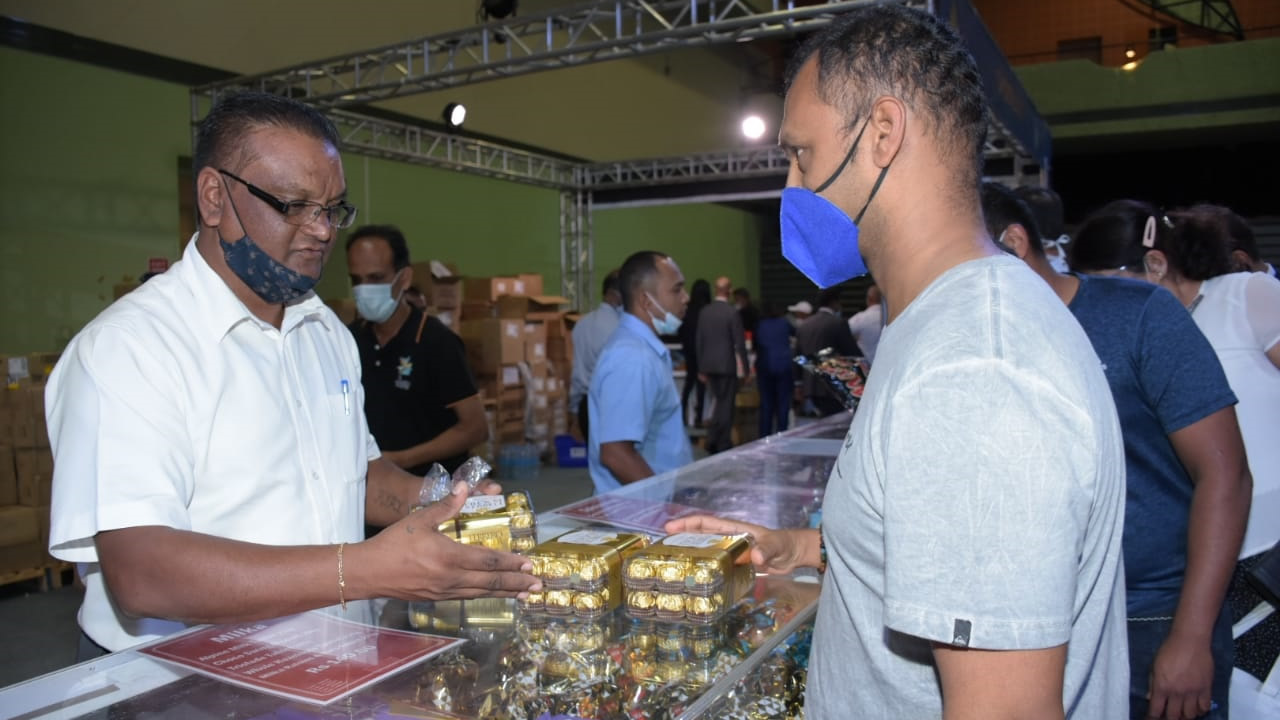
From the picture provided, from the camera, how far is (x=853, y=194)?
965 mm

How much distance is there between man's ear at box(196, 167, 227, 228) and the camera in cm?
154

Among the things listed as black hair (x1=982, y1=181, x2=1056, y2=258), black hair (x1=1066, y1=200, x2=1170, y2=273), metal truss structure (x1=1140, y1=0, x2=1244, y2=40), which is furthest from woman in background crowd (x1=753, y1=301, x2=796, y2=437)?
metal truss structure (x1=1140, y1=0, x2=1244, y2=40)

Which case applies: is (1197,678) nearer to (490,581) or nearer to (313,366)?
(490,581)

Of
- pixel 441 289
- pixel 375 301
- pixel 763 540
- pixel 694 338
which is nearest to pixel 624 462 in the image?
pixel 375 301

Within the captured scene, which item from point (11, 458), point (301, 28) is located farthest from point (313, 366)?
point (301, 28)

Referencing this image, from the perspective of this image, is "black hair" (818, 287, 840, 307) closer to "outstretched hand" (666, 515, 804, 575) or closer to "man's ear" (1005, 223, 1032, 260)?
"man's ear" (1005, 223, 1032, 260)

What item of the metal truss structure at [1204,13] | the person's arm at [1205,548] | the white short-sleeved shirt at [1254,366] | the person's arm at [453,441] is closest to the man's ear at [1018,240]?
the person's arm at [1205,548]

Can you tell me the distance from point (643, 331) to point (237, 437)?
6.12ft

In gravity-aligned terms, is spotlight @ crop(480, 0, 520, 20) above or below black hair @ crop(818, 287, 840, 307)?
above

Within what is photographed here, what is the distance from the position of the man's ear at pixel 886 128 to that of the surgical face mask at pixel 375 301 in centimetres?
288

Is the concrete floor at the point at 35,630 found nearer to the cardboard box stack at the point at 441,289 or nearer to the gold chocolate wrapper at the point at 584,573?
the gold chocolate wrapper at the point at 584,573

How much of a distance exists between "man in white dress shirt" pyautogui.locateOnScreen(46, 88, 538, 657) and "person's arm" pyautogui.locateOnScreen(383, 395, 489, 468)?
4.68ft

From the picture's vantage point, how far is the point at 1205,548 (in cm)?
166

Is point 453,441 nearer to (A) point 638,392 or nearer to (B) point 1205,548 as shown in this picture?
(A) point 638,392
